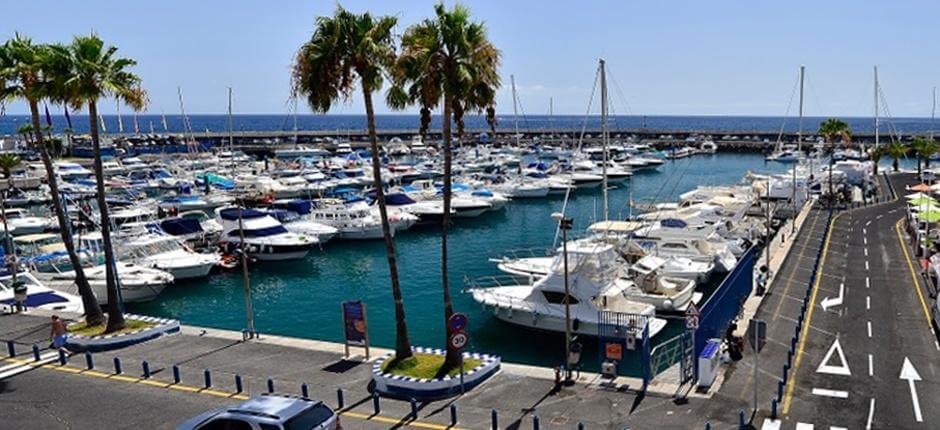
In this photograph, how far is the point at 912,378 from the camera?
79.7 ft

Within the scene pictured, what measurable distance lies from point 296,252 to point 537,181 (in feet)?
152

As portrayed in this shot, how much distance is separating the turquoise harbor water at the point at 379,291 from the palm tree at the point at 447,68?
1459 centimetres

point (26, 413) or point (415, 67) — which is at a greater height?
point (415, 67)

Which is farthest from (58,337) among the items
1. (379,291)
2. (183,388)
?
(379,291)

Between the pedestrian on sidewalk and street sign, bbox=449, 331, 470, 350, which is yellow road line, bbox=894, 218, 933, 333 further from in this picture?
the pedestrian on sidewalk

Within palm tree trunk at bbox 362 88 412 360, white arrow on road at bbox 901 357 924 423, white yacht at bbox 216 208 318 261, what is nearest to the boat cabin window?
palm tree trunk at bbox 362 88 412 360

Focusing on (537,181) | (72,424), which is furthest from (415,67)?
(537,181)

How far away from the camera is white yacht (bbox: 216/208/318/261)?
188 ft

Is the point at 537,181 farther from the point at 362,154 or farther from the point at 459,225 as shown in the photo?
the point at 362,154

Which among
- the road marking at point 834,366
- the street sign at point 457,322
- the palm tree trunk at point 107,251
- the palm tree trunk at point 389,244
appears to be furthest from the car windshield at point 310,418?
the road marking at point 834,366

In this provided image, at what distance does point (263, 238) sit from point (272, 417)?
140 ft

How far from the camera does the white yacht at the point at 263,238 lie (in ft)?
188

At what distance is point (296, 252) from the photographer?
57.8 m

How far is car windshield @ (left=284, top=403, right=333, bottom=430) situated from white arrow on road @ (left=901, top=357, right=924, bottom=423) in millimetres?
16849
